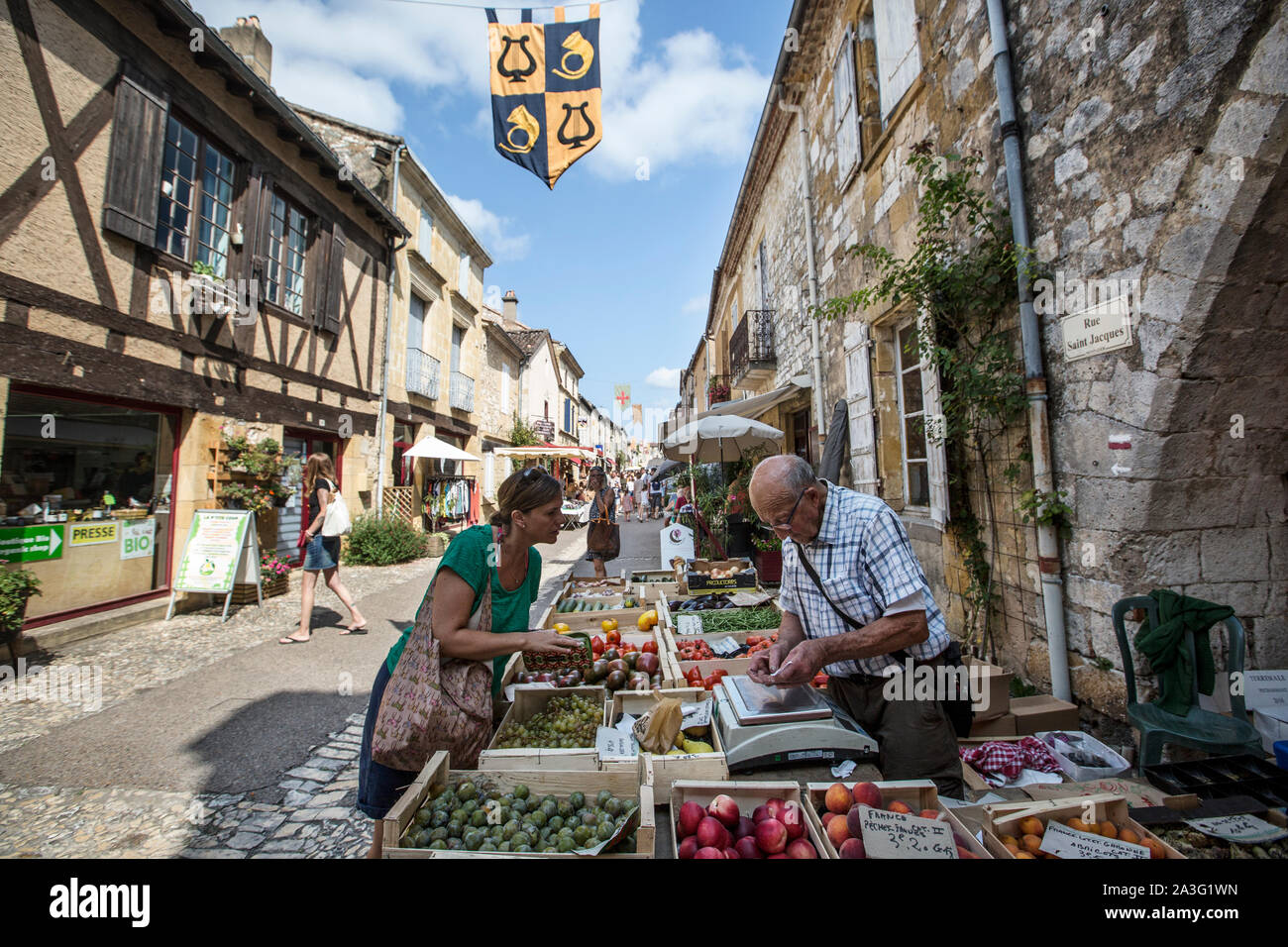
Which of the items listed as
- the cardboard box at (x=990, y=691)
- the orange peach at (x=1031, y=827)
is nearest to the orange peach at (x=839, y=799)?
the orange peach at (x=1031, y=827)

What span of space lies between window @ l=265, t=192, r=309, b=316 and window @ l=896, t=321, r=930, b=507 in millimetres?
9013

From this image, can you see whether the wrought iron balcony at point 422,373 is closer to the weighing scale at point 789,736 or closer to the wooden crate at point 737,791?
the weighing scale at point 789,736

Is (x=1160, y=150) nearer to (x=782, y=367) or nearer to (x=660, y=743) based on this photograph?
(x=660, y=743)

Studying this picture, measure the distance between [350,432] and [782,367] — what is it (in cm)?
830

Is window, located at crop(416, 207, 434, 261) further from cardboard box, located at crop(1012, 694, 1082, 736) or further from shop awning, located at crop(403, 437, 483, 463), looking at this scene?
cardboard box, located at crop(1012, 694, 1082, 736)

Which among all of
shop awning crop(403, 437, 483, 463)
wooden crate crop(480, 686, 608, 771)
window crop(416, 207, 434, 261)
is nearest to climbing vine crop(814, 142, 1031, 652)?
wooden crate crop(480, 686, 608, 771)

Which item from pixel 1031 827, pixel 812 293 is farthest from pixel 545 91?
pixel 1031 827

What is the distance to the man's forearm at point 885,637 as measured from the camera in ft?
6.31

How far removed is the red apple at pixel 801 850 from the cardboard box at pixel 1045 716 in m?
2.10

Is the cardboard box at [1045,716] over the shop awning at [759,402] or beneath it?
beneath

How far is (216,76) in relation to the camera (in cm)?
718

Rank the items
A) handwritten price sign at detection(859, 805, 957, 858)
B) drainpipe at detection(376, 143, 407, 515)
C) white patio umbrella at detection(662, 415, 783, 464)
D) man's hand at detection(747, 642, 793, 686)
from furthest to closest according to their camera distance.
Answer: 1. drainpipe at detection(376, 143, 407, 515)
2. white patio umbrella at detection(662, 415, 783, 464)
3. man's hand at detection(747, 642, 793, 686)
4. handwritten price sign at detection(859, 805, 957, 858)

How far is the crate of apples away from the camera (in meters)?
1.53
